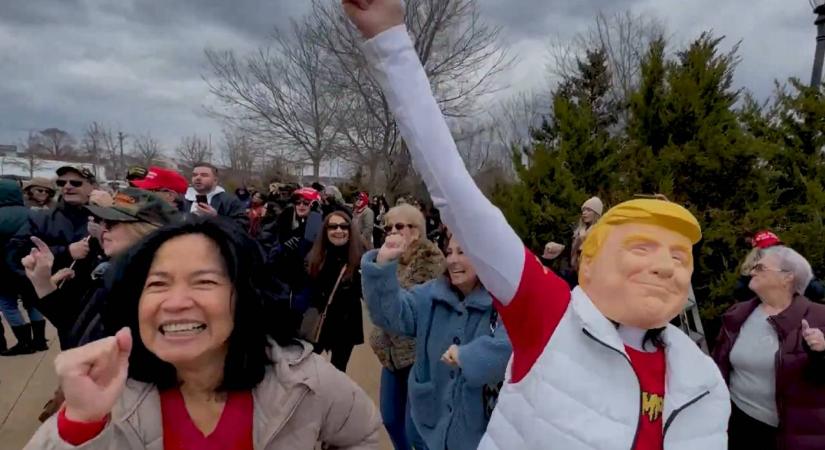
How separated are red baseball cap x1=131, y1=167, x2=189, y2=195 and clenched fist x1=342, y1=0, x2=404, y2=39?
12.8 ft

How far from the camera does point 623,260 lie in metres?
1.54

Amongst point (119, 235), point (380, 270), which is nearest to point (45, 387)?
point (119, 235)

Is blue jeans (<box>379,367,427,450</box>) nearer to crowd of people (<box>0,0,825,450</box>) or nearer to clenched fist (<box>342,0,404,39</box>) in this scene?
crowd of people (<box>0,0,825,450</box>)

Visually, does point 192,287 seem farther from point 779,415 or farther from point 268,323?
point 779,415

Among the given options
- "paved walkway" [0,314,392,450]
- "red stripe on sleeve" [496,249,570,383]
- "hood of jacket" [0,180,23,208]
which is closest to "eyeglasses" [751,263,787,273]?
"red stripe on sleeve" [496,249,570,383]

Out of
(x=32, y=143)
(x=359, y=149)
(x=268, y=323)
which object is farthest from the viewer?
(x=32, y=143)

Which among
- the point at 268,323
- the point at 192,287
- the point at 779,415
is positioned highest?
the point at 192,287

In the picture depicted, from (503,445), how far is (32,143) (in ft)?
A: 252

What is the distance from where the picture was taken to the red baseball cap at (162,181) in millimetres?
4746

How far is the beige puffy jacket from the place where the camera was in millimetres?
1515

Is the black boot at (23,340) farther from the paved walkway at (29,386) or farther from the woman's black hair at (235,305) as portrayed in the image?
the woman's black hair at (235,305)

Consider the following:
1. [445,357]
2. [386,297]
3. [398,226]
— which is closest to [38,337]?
[398,226]

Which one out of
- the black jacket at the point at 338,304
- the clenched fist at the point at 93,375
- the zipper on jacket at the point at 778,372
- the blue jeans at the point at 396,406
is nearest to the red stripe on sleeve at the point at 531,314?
the clenched fist at the point at 93,375

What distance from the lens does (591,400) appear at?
1.38 meters
